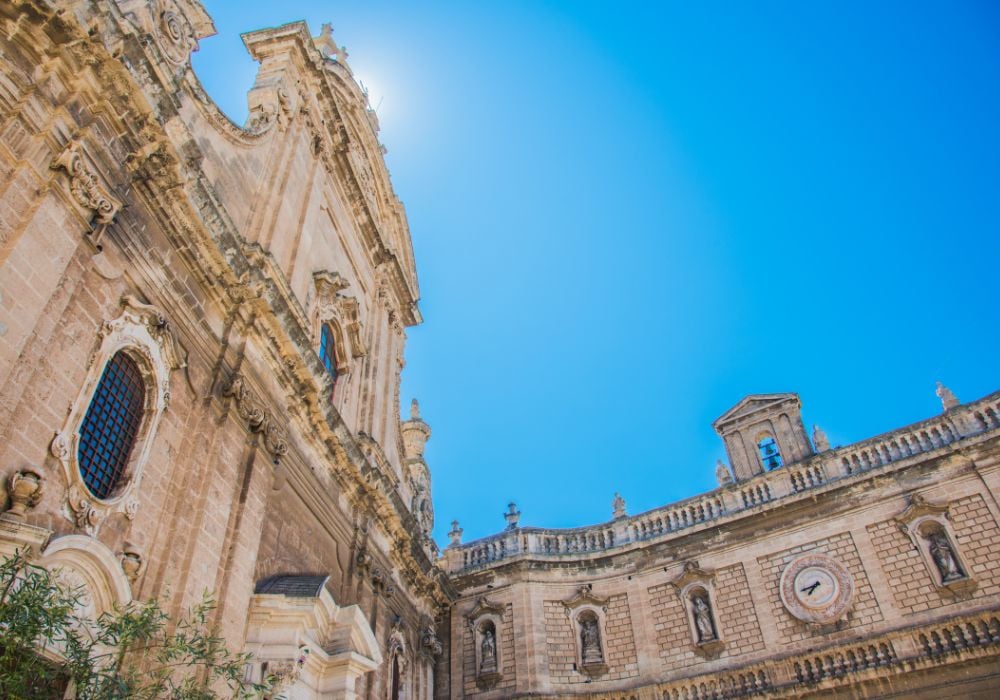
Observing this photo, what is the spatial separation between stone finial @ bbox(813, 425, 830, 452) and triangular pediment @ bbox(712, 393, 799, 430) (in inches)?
54.5

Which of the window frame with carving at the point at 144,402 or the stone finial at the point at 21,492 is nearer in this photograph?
the stone finial at the point at 21,492

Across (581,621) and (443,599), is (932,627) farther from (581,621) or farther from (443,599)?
(443,599)

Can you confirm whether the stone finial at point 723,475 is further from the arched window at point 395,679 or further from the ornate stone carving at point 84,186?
the ornate stone carving at point 84,186

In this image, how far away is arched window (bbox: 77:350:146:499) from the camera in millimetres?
7340

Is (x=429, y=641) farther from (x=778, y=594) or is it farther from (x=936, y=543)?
(x=936, y=543)

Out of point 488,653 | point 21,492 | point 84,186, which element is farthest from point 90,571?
point 488,653

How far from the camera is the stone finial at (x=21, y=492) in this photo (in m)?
5.90

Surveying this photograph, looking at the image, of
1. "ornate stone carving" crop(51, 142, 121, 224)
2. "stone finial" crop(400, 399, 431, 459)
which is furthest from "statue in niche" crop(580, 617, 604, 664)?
"ornate stone carving" crop(51, 142, 121, 224)

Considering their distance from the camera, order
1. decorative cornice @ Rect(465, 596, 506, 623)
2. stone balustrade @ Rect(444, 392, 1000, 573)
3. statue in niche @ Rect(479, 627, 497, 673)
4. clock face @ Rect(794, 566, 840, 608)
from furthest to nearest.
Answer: decorative cornice @ Rect(465, 596, 506, 623) < statue in niche @ Rect(479, 627, 497, 673) < stone balustrade @ Rect(444, 392, 1000, 573) < clock face @ Rect(794, 566, 840, 608)

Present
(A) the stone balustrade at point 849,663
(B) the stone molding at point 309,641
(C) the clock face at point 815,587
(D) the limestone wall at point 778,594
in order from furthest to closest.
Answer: (C) the clock face at point 815,587
(D) the limestone wall at point 778,594
(A) the stone balustrade at point 849,663
(B) the stone molding at point 309,641

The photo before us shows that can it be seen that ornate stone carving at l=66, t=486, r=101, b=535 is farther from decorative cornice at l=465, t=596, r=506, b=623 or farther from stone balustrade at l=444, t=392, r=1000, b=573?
stone balustrade at l=444, t=392, r=1000, b=573

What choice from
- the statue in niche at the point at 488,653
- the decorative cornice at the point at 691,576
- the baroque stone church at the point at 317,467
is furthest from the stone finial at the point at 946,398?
the statue in niche at the point at 488,653

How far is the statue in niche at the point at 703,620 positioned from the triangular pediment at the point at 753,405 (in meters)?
4.95

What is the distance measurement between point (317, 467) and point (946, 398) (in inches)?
539
